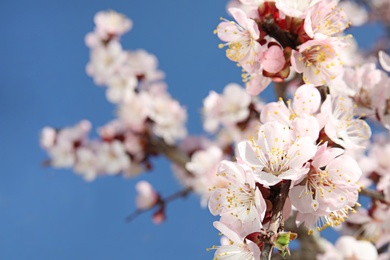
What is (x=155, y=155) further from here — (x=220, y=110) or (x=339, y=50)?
(x=339, y=50)

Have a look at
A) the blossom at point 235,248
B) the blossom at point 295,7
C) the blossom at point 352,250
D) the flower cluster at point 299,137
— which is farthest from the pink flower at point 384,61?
the blossom at point 235,248

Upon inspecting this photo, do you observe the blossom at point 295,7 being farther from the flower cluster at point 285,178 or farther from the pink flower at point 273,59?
the flower cluster at point 285,178

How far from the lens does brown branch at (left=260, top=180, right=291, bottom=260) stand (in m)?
0.85

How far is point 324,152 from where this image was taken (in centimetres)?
A: 97

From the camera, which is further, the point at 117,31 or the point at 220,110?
the point at 117,31

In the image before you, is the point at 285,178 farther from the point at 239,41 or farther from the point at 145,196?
the point at 145,196

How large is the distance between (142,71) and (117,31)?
287 millimetres

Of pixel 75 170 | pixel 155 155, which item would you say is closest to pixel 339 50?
pixel 155 155

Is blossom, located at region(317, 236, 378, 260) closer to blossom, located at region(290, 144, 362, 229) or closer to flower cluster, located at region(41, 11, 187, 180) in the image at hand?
blossom, located at region(290, 144, 362, 229)

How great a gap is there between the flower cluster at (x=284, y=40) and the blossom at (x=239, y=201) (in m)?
0.30

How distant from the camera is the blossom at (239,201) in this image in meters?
0.91

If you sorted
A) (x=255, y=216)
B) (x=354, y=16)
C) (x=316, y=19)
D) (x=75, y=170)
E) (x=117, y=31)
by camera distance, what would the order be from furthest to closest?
(x=75, y=170) → (x=117, y=31) → (x=354, y=16) → (x=316, y=19) → (x=255, y=216)

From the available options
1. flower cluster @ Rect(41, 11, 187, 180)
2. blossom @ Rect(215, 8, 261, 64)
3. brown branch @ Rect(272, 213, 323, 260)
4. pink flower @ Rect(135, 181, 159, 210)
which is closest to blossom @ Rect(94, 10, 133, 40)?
flower cluster @ Rect(41, 11, 187, 180)

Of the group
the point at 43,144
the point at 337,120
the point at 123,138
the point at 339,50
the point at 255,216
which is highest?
the point at 43,144
